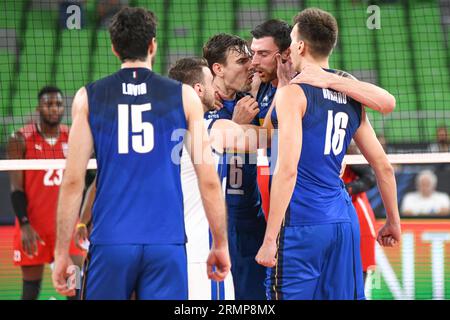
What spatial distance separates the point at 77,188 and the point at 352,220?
186cm

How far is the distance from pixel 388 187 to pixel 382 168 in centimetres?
14

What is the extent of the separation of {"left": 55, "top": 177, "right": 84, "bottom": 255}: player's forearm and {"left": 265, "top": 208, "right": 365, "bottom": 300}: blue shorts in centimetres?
137

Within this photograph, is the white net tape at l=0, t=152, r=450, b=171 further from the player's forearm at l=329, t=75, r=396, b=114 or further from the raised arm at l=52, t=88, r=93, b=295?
the raised arm at l=52, t=88, r=93, b=295

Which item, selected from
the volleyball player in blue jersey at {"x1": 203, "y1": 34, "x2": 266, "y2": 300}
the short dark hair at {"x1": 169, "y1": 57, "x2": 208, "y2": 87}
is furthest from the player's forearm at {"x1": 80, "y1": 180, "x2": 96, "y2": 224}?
the short dark hair at {"x1": 169, "y1": 57, "x2": 208, "y2": 87}

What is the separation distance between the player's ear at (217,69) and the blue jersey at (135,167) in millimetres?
2020

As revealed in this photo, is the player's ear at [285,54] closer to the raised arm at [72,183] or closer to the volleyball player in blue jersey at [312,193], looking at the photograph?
the volleyball player in blue jersey at [312,193]

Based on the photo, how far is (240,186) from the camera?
6211mm

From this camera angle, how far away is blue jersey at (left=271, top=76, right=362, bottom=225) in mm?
5184

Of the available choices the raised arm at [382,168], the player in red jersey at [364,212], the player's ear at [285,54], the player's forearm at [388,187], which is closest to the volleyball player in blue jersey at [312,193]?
the raised arm at [382,168]

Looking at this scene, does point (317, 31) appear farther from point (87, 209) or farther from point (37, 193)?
point (37, 193)

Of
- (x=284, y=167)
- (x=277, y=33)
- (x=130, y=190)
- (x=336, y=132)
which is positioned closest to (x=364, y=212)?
(x=277, y=33)

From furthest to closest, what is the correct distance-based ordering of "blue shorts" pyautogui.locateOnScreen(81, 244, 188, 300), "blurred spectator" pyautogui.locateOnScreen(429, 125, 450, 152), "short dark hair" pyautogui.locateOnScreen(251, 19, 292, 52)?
1. "blurred spectator" pyautogui.locateOnScreen(429, 125, 450, 152)
2. "short dark hair" pyautogui.locateOnScreen(251, 19, 292, 52)
3. "blue shorts" pyautogui.locateOnScreen(81, 244, 188, 300)

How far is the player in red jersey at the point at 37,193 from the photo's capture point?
8992mm

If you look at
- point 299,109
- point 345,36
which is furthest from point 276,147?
point 345,36
